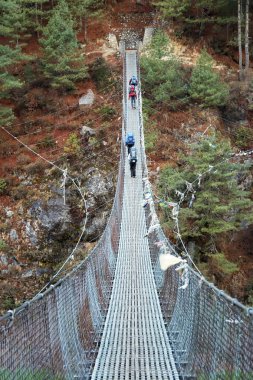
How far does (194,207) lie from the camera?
12.2m

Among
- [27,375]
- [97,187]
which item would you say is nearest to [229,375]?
[27,375]

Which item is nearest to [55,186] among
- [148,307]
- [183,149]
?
[183,149]

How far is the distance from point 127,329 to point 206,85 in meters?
11.2

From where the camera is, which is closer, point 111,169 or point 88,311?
point 88,311

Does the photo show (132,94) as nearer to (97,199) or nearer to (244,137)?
(97,199)

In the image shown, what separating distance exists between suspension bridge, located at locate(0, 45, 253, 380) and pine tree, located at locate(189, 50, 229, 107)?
8287 mm

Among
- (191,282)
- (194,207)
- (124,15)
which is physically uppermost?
(124,15)

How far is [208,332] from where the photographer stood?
168 inches

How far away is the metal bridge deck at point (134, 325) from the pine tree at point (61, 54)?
7809 mm

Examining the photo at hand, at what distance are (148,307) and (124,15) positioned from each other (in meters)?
19.0

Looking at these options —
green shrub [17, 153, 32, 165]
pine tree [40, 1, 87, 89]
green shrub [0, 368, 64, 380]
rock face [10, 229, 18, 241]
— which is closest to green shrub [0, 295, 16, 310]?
rock face [10, 229, 18, 241]

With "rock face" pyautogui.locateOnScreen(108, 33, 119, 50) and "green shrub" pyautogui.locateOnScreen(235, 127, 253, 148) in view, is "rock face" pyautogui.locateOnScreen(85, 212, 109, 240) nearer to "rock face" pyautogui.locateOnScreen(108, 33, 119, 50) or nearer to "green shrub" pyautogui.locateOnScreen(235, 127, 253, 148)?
"green shrub" pyautogui.locateOnScreen(235, 127, 253, 148)

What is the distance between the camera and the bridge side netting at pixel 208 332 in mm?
3443

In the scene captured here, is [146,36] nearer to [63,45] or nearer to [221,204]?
[63,45]
